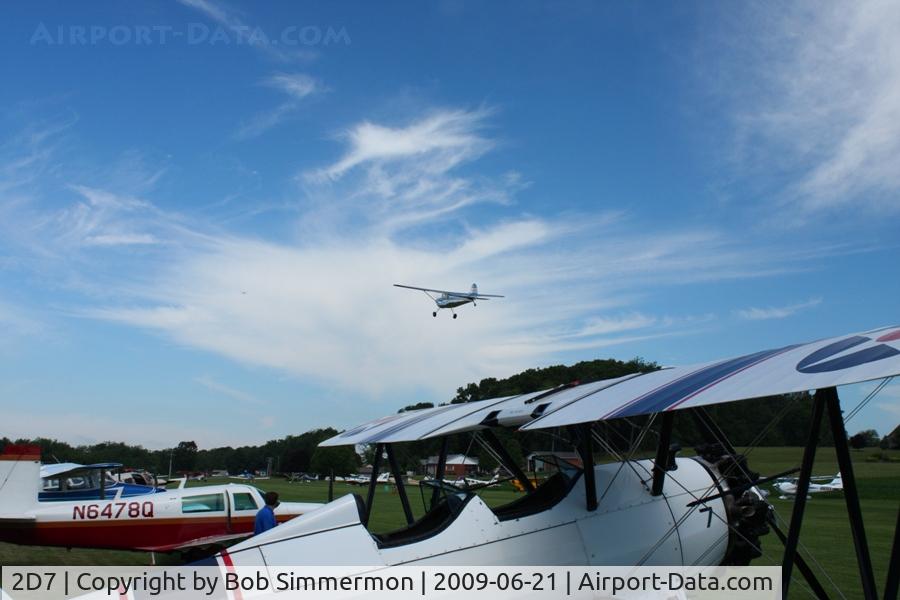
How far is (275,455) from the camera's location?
348ft

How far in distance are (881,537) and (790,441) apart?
842 cm

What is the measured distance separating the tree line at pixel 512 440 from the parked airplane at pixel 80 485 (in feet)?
7.24

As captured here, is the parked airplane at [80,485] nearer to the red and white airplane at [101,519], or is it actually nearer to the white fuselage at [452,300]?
the red and white airplane at [101,519]

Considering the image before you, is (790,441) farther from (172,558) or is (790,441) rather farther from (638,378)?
(172,558)

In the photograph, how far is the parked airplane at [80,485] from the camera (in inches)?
581

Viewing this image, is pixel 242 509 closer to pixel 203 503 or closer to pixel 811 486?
pixel 203 503

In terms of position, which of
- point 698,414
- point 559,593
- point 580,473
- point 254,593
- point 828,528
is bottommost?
point 828,528

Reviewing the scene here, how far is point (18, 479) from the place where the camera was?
1043cm

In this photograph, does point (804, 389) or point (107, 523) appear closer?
point (804, 389)

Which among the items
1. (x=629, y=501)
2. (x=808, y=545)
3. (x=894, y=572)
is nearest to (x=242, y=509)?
(x=629, y=501)

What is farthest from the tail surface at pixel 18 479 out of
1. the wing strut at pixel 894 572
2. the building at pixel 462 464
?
the wing strut at pixel 894 572

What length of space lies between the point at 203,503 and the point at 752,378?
30.4ft

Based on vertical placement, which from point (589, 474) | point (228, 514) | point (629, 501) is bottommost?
point (228, 514)

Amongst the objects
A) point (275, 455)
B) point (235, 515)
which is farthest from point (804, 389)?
point (275, 455)
